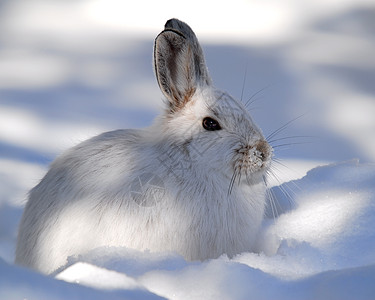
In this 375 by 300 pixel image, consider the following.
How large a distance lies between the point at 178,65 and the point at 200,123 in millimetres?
274

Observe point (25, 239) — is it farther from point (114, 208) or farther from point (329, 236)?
point (329, 236)

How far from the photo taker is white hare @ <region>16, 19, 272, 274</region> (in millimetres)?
2904

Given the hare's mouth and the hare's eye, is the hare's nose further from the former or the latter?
the hare's eye

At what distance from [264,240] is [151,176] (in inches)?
24.6

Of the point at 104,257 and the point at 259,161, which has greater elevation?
the point at 259,161

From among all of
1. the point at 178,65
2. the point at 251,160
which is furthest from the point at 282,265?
the point at 178,65

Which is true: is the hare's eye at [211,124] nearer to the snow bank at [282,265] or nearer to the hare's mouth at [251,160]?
the hare's mouth at [251,160]

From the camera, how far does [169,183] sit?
300cm

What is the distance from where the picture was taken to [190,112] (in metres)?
3.15

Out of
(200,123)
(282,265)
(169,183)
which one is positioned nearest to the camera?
(282,265)

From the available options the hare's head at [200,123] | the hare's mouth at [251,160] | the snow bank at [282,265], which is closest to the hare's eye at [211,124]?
the hare's head at [200,123]

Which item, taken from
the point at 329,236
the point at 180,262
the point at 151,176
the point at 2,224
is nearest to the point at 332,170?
the point at 329,236

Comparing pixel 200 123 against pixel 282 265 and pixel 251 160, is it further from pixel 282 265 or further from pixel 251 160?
pixel 282 265

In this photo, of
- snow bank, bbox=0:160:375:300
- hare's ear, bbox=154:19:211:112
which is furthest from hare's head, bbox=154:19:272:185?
snow bank, bbox=0:160:375:300
